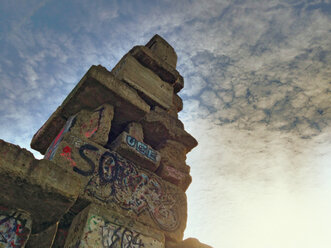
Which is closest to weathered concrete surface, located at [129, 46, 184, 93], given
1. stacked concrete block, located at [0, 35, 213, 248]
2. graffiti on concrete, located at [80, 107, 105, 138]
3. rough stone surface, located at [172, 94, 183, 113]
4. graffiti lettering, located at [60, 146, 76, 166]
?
stacked concrete block, located at [0, 35, 213, 248]

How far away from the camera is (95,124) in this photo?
297cm

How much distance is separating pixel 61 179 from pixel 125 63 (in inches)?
94.2

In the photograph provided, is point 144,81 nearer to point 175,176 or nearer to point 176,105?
point 176,105

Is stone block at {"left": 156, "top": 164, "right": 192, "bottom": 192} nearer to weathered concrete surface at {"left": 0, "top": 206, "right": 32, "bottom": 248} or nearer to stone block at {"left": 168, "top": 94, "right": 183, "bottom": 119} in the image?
stone block at {"left": 168, "top": 94, "right": 183, "bottom": 119}

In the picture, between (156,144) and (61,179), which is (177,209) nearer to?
(156,144)

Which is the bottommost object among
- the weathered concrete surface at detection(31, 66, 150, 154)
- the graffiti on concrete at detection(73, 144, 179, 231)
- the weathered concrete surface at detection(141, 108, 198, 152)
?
the graffiti on concrete at detection(73, 144, 179, 231)

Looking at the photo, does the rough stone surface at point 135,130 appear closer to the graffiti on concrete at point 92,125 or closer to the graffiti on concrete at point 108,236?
the graffiti on concrete at point 92,125

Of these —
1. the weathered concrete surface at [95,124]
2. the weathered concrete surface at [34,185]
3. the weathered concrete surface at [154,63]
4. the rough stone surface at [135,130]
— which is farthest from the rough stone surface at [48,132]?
the weathered concrete surface at [34,185]

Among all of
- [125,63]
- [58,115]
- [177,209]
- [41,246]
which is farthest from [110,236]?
[125,63]

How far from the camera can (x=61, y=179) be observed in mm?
1686

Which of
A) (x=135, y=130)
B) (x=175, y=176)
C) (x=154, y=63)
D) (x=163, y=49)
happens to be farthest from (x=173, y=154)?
(x=163, y=49)

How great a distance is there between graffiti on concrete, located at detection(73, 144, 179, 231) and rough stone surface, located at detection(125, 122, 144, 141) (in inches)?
17.3

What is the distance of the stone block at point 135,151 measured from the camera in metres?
2.92

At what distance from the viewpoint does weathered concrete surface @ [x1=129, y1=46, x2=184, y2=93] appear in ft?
13.0
